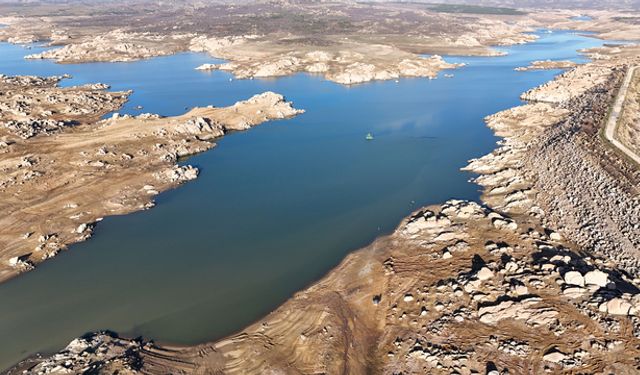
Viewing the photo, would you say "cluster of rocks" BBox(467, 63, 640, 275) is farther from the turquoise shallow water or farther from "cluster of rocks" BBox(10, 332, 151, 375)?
"cluster of rocks" BBox(10, 332, 151, 375)

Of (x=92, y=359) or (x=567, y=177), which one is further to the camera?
(x=567, y=177)

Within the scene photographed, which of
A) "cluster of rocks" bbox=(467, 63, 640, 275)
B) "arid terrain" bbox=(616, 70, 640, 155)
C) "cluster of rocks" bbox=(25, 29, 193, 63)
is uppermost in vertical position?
"cluster of rocks" bbox=(25, 29, 193, 63)

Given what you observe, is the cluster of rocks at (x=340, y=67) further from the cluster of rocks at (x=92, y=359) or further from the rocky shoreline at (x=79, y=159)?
the cluster of rocks at (x=92, y=359)

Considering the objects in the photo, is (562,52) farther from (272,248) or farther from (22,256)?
(22,256)

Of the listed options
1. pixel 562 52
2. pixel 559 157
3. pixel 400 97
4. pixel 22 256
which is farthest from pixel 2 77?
pixel 562 52

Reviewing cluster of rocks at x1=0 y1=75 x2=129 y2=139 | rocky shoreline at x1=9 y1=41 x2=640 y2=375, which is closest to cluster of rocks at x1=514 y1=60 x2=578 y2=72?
rocky shoreline at x1=9 y1=41 x2=640 y2=375

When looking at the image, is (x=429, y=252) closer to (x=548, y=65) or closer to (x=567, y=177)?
(x=567, y=177)

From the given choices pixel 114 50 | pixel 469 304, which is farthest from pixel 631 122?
pixel 114 50
